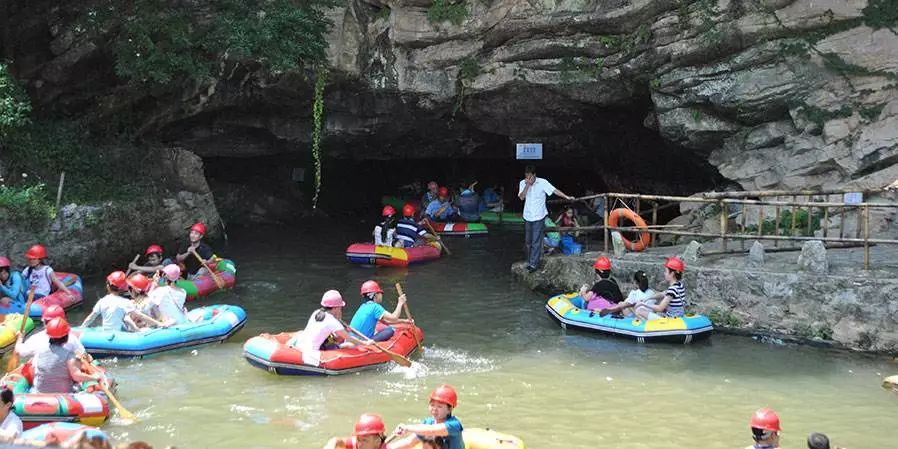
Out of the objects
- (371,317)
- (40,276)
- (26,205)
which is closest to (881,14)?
(371,317)

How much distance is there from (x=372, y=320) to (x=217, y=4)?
8776 millimetres

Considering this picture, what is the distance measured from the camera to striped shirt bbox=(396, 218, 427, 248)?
58.5 feet

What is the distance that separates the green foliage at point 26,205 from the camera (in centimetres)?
1446

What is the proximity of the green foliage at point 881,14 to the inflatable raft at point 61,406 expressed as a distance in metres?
12.8

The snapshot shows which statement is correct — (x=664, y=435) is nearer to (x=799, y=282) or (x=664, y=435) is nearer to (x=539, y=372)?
(x=539, y=372)

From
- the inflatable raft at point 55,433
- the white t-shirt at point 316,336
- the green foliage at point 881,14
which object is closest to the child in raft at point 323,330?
the white t-shirt at point 316,336

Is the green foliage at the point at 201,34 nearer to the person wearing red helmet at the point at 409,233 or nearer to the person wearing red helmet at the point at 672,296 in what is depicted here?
the person wearing red helmet at the point at 409,233

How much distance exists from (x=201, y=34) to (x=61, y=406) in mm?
9716

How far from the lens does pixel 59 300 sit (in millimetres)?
13008

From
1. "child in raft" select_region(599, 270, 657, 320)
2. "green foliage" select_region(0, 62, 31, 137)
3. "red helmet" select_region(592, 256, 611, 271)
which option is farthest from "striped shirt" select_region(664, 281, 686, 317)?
"green foliage" select_region(0, 62, 31, 137)

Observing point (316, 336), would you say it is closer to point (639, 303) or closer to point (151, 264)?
point (639, 303)

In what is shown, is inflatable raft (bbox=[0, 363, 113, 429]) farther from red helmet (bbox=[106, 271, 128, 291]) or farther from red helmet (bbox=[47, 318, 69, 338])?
red helmet (bbox=[106, 271, 128, 291])

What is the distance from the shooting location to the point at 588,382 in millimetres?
10141

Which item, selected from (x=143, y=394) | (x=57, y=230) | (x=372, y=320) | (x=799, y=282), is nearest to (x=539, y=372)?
(x=372, y=320)
